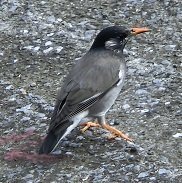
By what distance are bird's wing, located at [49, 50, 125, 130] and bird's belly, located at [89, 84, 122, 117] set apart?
0.18 feet

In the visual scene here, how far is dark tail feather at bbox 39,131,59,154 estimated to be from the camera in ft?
21.0

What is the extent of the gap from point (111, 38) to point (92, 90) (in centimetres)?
66

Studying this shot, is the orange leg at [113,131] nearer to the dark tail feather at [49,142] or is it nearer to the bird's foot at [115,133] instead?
the bird's foot at [115,133]

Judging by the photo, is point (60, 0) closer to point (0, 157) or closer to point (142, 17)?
point (142, 17)

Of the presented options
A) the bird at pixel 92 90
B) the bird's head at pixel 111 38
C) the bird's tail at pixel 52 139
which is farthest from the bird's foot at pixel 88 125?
the bird's head at pixel 111 38

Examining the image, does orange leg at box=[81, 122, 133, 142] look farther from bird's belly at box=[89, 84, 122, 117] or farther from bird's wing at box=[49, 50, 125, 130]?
bird's wing at box=[49, 50, 125, 130]

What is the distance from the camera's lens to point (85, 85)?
262 inches

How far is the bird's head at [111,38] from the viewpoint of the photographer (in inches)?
277

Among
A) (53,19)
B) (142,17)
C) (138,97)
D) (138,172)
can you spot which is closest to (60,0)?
(53,19)

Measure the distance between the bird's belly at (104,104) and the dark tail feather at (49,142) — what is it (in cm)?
52

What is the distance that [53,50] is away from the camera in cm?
859

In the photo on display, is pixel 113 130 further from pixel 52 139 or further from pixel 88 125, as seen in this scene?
pixel 52 139

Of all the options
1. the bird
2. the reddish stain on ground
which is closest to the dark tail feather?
the bird

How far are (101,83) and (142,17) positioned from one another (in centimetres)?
261
